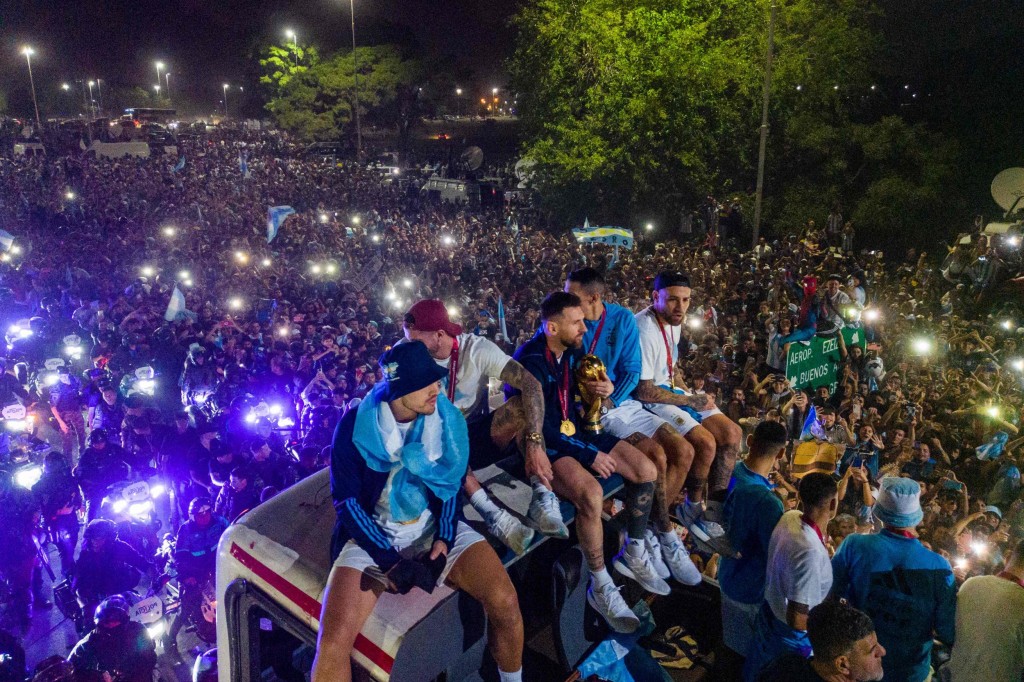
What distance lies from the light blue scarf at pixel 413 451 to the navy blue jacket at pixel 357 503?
54 mm

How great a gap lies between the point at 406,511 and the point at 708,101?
20.0m

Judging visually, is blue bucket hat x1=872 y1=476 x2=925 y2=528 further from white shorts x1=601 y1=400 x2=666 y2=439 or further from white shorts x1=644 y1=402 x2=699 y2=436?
white shorts x1=601 y1=400 x2=666 y2=439

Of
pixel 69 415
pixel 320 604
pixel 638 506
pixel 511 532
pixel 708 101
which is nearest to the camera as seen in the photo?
pixel 320 604

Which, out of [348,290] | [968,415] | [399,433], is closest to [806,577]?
[399,433]

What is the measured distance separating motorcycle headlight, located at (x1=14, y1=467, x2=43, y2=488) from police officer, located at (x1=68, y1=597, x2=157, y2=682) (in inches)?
141

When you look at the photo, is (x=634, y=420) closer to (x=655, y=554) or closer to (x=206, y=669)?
(x=655, y=554)

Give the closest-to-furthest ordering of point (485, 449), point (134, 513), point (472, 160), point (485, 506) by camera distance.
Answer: point (485, 506) < point (485, 449) < point (134, 513) < point (472, 160)

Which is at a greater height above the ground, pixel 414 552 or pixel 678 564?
pixel 414 552

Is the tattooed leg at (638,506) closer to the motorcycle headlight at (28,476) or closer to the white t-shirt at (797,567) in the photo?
the white t-shirt at (797,567)

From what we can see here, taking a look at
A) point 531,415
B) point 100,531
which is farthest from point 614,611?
point 100,531

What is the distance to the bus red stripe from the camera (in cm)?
278

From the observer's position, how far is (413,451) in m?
3.04

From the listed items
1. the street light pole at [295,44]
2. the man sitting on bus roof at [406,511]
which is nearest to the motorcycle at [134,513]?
the man sitting on bus roof at [406,511]

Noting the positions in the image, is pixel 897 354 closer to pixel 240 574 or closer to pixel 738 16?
pixel 240 574
